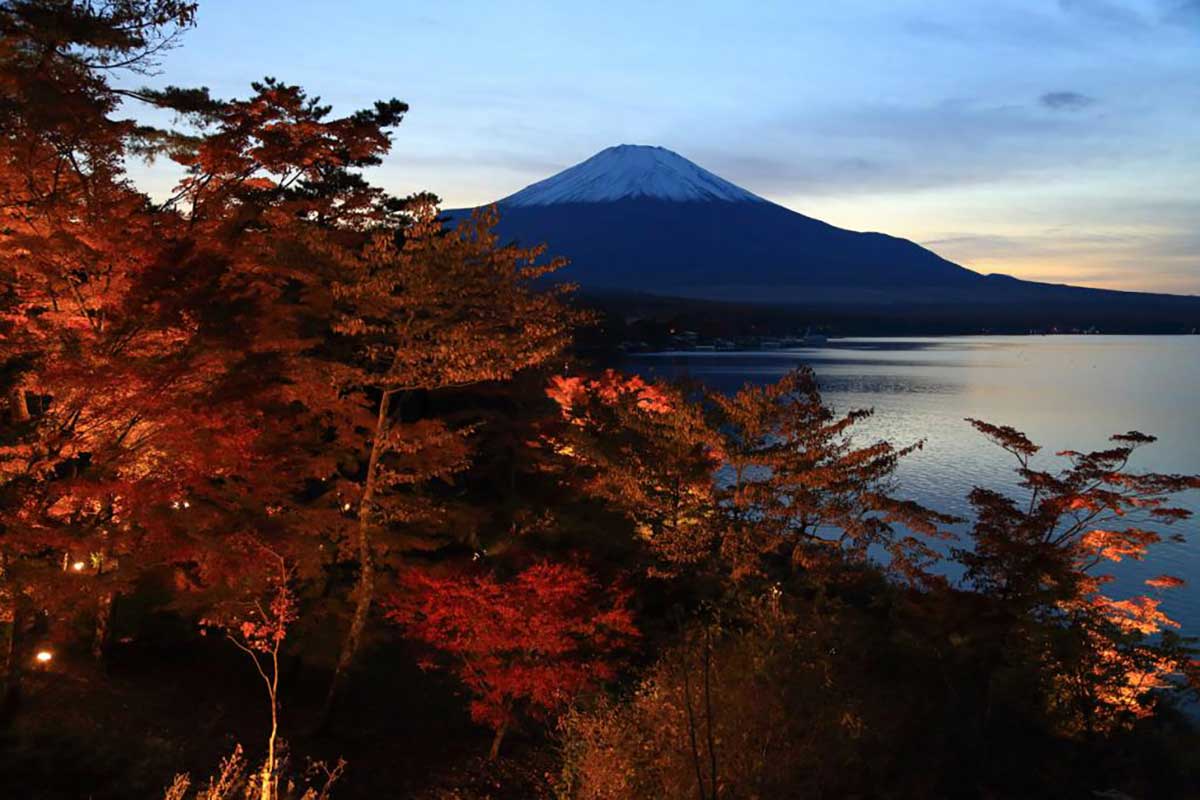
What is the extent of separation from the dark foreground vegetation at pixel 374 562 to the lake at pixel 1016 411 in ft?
36.0

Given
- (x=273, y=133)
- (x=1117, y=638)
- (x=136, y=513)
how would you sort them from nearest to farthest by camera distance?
1. (x=136, y=513)
2. (x=1117, y=638)
3. (x=273, y=133)

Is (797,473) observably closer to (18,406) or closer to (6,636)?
(18,406)

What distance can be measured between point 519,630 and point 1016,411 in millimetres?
62463

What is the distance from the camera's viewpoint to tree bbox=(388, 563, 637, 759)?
12.9 metres

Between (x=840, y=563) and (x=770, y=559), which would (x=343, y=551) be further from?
(x=770, y=559)

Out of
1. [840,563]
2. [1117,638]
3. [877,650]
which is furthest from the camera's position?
[840,563]

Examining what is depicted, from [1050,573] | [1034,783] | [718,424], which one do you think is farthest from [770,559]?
[1034,783]

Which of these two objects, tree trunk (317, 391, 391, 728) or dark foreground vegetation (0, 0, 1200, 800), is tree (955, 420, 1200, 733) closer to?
dark foreground vegetation (0, 0, 1200, 800)

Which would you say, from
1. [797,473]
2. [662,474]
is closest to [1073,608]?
[797,473]

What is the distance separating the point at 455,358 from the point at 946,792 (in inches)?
413

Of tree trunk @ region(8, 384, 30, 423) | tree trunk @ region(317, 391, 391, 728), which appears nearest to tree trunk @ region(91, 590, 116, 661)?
tree trunk @ region(8, 384, 30, 423)

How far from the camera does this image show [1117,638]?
13.4m

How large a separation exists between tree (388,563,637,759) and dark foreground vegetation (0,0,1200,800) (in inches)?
2.8

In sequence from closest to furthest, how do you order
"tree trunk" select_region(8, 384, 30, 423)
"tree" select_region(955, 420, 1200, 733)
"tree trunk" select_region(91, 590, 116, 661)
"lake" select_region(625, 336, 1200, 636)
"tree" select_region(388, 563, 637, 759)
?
"tree trunk" select_region(8, 384, 30, 423)
"tree" select_region(388, 563, 637, 759)
"tree" select_region(955, 420, 1200, 733)
"tree trunk" select_region(91, 590, 116, 661)
"lake" select_region(625, 336, 1200, 636)
